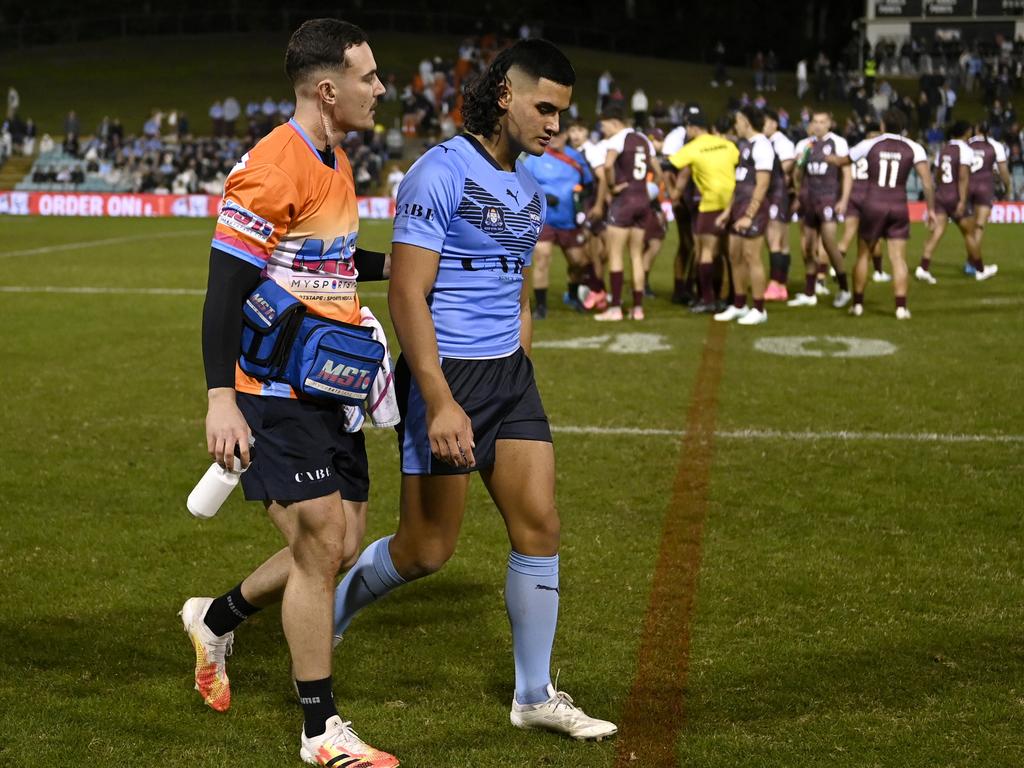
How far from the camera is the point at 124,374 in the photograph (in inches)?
412

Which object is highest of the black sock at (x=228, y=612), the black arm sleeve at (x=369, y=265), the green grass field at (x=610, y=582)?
the black arm sleeve at (x=369, y=265)

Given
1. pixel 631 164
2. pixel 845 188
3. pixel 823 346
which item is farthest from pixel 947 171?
pixel 823 346

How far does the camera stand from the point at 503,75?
3832 millimetres

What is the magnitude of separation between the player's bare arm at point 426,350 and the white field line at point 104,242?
18.5 metres

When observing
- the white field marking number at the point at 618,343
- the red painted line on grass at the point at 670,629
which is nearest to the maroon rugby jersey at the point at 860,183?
the white field marking number at the point at 618,343

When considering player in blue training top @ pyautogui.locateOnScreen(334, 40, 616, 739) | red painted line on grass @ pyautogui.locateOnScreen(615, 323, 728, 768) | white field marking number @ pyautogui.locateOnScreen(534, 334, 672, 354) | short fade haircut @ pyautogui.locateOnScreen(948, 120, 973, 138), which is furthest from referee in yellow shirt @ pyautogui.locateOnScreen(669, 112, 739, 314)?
player in blue training top @ pyautogui.locateOnScreen(334, 40, 616, 739)

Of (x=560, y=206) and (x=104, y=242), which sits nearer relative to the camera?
(x=560, y=206)

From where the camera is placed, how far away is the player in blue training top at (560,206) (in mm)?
13570

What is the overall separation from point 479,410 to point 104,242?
21351 mm

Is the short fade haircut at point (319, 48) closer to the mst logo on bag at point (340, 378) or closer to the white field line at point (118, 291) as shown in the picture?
the mst logo on bag at point (340, 378)

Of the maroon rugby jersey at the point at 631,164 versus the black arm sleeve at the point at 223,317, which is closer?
the black arm sleeve at the point at 223,317

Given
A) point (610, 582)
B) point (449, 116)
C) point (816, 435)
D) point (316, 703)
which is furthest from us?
point (449, 116)

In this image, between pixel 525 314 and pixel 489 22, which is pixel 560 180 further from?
pixel 489 22

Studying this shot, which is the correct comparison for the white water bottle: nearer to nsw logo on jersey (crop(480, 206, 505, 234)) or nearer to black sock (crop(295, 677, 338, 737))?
black sock (crop(295, 677, 338, 737))
